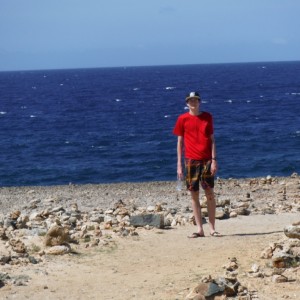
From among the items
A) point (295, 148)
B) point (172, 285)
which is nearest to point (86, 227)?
point (172, 285)

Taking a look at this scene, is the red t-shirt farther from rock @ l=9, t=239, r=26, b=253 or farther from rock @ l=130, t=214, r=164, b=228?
rock @ l=9, t=239, r=26, b=253

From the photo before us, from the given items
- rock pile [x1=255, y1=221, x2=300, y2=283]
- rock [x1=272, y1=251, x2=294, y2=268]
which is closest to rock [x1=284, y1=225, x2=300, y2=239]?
rock pile [x1=255, y1=221, x2=300, y2=283]

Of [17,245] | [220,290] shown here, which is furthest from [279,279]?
[17,245]

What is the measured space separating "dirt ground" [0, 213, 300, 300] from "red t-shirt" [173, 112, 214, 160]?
122cm

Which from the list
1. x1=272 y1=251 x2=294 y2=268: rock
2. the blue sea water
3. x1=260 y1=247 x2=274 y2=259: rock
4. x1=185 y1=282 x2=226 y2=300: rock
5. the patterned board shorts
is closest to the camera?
x1=185 y1=282 x2=226 y2=300: rock

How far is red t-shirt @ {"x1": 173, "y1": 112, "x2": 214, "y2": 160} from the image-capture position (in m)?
10.5

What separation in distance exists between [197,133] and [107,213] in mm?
4546

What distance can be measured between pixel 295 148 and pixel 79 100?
50230 millimetres

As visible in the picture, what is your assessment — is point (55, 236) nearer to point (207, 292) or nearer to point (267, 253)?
point (267, 253)

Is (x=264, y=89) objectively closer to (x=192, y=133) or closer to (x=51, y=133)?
(x=51, y=133)

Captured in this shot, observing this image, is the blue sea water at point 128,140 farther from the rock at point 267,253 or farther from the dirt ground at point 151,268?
the rock at point 267,253

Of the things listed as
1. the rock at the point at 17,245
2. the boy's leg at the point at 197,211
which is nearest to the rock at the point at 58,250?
the rock at the point at 17,245

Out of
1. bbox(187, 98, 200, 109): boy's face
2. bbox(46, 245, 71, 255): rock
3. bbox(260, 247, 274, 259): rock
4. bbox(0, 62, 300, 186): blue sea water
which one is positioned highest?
bbox(187, 98, 200, 109): boy's face

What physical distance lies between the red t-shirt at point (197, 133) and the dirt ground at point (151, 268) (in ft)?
4.01
